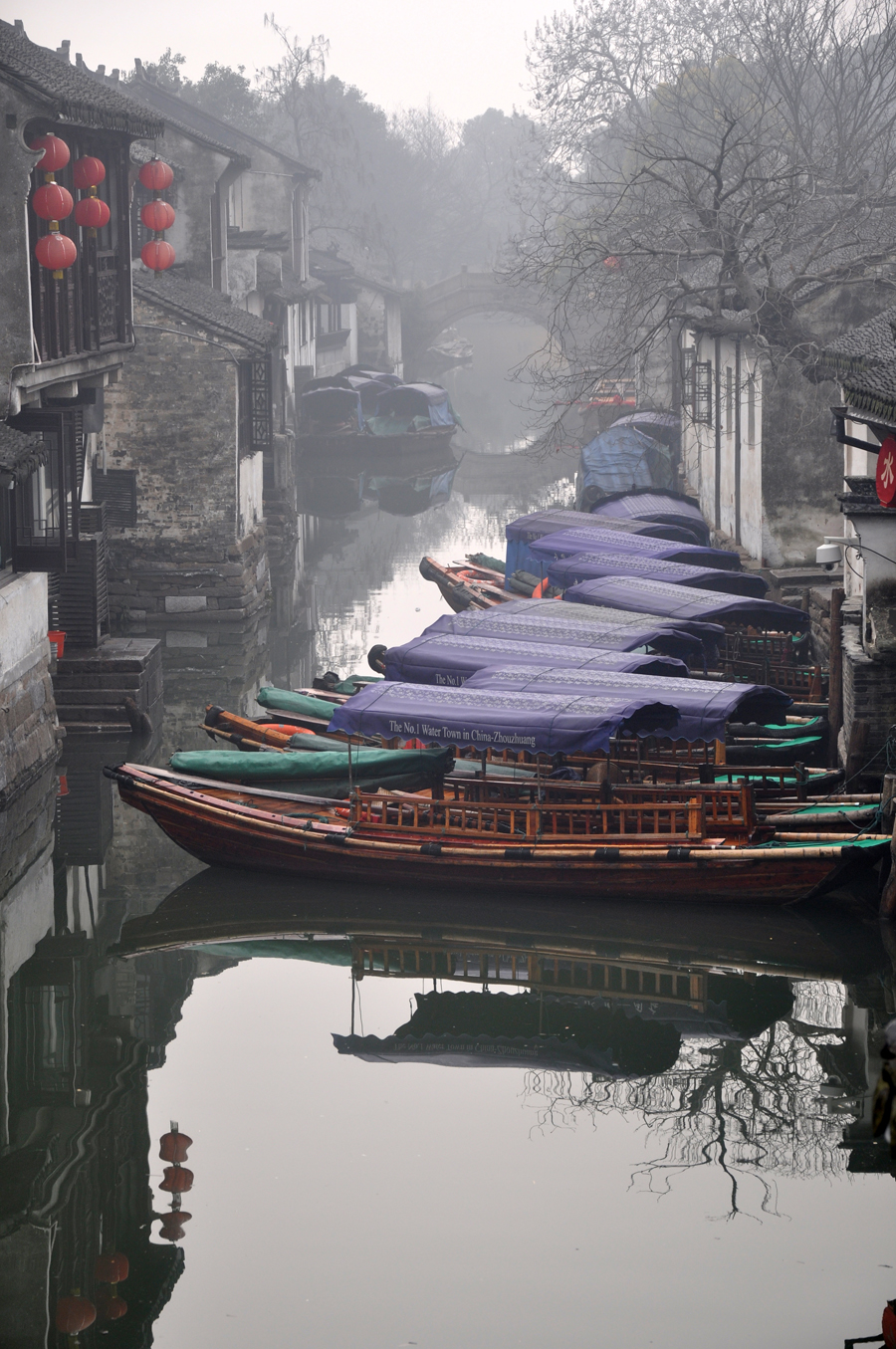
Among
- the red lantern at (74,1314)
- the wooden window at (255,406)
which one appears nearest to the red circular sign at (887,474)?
the red lantern at (74,1314)

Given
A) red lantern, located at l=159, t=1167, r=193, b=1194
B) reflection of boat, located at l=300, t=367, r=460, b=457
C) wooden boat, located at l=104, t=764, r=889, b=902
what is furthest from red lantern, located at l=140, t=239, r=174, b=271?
reflection of boat, located at l=300, t=367, r=460, b=457

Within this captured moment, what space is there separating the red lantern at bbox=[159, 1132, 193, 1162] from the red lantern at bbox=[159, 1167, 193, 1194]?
12 centimetres

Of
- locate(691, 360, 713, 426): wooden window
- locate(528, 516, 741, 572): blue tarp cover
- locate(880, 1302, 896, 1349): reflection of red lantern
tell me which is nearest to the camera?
locate(880, 1302, 896, 1349): reflection of red lantern

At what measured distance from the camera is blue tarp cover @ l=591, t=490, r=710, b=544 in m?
23.9

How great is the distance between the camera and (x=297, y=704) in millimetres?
15875

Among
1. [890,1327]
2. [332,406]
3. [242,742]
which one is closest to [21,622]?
[242,742]

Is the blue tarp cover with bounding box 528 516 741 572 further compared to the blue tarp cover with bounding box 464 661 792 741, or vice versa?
the blue tarp cover with bounding box 528 516 741 572

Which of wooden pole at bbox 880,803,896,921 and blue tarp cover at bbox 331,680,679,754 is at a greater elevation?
blue tarp cover at bbox 331,680,679,754

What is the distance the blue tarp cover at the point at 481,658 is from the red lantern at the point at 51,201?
18.2 ft

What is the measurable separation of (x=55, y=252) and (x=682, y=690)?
25.0 feet

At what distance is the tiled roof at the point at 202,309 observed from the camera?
24641 mm

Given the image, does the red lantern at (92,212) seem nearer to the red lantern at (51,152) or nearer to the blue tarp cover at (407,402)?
the red lantern at (51,152)

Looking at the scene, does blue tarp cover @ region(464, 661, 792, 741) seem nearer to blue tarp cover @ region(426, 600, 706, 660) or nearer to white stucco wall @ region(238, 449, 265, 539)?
blue tarp cover @ region(426, 600, 706, 660)

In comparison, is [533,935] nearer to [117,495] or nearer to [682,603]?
[682,603]
